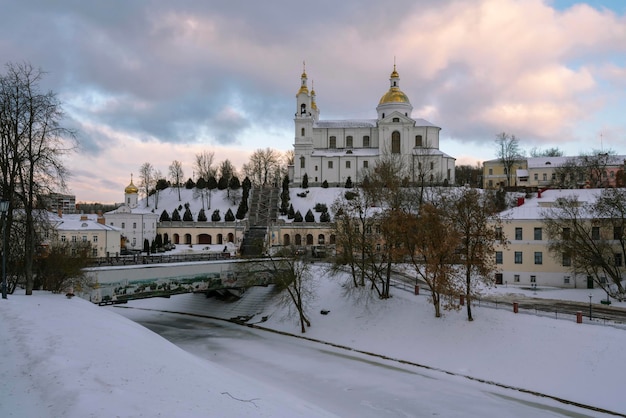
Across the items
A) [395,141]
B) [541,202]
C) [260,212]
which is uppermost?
[395,141]

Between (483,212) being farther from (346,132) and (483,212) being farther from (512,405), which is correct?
(346,132)

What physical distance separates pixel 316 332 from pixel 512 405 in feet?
51.7

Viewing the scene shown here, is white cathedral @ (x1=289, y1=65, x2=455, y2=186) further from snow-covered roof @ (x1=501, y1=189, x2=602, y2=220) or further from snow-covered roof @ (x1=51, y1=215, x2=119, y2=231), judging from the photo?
snow-covered roof @ (x1=51, y1=215, x2=119, y2=231)

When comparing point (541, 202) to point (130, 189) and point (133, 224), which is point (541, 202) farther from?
point (130, 189)

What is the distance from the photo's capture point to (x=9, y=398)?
11.2 m

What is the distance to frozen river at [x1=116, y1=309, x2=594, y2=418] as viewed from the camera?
2134 centimetres

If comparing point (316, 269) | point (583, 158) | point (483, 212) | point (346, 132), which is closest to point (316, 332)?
point (316, 269)

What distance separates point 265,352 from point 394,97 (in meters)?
69.2

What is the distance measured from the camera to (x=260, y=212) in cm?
7631

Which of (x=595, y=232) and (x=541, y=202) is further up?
(x=541, y=202)

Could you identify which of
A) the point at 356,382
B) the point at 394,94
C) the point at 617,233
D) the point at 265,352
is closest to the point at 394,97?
the point at 394,94

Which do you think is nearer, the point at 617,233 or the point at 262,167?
the point at 617,233

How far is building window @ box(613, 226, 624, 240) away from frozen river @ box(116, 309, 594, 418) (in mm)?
21185

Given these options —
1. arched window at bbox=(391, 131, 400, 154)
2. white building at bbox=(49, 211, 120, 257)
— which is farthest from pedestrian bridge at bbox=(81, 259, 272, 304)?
arched window at bbox=(391, 131, 400, 154)
